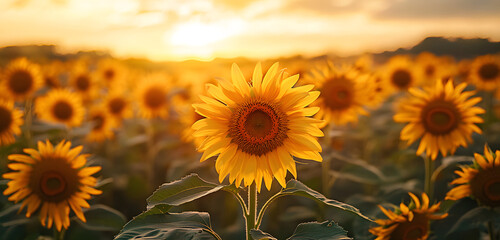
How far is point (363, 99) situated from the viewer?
481cm

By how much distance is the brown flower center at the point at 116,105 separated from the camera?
26.9ft

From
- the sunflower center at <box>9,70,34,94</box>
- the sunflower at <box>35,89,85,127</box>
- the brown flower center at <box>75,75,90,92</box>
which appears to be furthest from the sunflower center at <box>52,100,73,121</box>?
the brown flower center at <box>75,75,90,92</box>

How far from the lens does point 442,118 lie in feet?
13.2

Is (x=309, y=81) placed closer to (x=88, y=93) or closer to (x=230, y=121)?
(x=230, y=121)

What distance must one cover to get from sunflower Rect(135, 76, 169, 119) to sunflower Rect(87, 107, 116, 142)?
0.77m

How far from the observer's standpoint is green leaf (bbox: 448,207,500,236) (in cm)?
296

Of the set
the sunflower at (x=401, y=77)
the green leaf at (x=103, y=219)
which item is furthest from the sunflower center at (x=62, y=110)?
the sunflower at (x=401, y=77)

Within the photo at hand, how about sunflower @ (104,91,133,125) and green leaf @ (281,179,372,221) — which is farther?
sunflower @ (104,91,133,125)

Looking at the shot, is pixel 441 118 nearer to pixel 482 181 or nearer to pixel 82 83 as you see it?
pixel 482 181

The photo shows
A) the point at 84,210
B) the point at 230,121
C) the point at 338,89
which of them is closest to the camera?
the point at 230,121

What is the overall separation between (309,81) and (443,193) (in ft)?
6.59

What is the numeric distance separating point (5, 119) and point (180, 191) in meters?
3.82

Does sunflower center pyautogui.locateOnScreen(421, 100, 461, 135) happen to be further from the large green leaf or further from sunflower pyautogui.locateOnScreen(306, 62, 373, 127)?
the large green leaf

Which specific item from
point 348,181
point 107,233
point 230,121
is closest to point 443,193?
point 348,181
